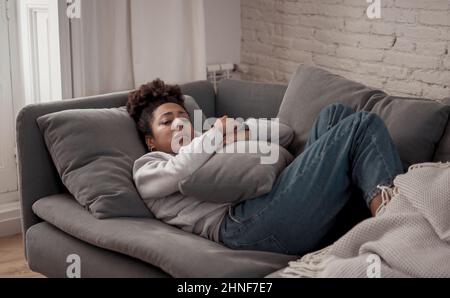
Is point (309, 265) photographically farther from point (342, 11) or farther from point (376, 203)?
point (342, 11)

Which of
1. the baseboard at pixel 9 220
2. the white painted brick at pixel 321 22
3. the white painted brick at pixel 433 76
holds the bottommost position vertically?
the baseboard at pixel 9 220

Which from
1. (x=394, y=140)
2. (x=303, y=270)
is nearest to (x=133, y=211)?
(x=303, y=270)

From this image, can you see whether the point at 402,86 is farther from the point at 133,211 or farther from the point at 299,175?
the point at 133,211

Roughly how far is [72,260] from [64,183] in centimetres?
35

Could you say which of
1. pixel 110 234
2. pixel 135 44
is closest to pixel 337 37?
pixel 135 44

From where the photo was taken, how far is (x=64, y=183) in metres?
2.75

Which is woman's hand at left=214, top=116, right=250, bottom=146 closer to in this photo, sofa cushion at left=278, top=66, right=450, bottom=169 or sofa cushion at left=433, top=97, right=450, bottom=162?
sofa cushion at left=278, top=66, right=450, bottom=169

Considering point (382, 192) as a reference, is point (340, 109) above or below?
above

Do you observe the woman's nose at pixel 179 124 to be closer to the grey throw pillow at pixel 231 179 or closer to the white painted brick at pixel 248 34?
the grey throw pillow at pixel 231 179

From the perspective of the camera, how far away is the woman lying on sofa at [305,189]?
229 centimetres

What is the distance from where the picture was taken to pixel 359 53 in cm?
360

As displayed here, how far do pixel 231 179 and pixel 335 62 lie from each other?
155 centimetres

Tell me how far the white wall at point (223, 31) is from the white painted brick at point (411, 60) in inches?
43.4

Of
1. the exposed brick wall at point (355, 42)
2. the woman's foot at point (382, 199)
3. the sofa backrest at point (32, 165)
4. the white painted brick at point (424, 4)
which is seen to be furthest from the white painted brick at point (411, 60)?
the sofa backrest at point (32, 165)
